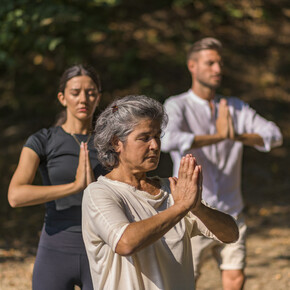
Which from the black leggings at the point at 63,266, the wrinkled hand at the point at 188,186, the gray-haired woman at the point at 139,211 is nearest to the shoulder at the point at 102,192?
the gray-haired woman at the point at 139,211

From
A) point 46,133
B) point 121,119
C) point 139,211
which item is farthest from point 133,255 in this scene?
point 46,133

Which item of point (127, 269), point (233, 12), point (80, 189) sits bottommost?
point (233, 12)

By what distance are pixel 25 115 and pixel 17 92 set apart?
1.70 ft

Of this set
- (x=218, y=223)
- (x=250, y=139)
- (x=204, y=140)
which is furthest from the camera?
(x=250, y=139)

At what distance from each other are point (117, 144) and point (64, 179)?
3.70ft

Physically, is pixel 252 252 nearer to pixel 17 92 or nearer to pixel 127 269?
pixel 127 269

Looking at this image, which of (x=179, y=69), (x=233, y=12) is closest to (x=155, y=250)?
(x=233, y=12)

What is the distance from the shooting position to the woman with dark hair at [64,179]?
3.51m

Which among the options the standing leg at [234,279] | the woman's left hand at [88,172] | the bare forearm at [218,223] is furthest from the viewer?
the standing leg at [234,279]

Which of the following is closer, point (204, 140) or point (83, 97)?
point (83, 97)

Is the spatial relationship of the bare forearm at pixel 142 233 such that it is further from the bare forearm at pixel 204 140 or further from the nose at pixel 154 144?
the bare forearm at pixel 204 140

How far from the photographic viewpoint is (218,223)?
2.63m

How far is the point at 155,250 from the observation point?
8.30 ft

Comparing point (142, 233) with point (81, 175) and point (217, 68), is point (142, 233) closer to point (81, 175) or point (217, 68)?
point (81, 175)
